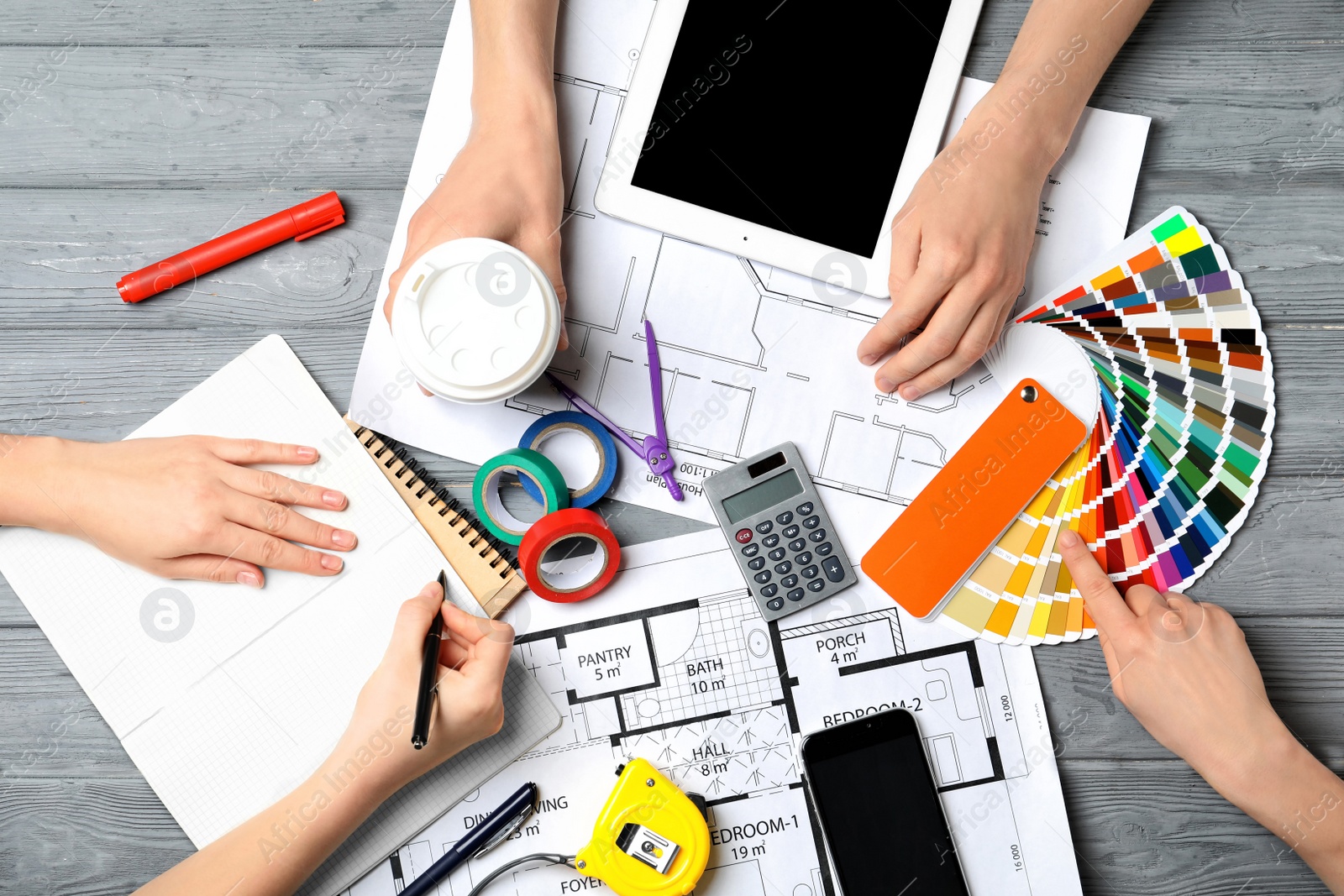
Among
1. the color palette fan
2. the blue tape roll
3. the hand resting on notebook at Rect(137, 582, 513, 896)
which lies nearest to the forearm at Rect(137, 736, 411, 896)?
the hand resting on notebook at Rect(137, 582, 513, 896)

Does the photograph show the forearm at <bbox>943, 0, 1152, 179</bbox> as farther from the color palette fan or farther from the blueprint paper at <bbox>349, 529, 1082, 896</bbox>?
the blueprint paper at <bbox>349, 529, 1082, 896</bbox>

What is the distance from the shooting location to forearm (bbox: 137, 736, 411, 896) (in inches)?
36.4

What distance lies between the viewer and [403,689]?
0.93 meters

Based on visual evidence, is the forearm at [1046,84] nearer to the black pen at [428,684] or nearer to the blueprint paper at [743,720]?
the blueprint paper at [743,720]

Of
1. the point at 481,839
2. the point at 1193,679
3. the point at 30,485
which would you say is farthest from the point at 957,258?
the point at 30,485

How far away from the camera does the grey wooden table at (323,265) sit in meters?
1.06

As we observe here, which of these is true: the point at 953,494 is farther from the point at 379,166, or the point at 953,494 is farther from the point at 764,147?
the point at 379,166

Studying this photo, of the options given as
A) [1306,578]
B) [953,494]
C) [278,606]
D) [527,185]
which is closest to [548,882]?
[278,606]

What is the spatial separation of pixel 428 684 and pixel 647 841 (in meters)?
0.33

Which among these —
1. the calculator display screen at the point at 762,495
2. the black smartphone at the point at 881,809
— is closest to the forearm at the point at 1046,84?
the calculator display screen at the point at 762,495

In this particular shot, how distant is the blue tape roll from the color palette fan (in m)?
0.47

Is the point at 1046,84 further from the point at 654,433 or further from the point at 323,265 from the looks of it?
the point at 323,265

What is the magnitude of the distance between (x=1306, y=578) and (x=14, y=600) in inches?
64.7

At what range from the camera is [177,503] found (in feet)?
3.24
